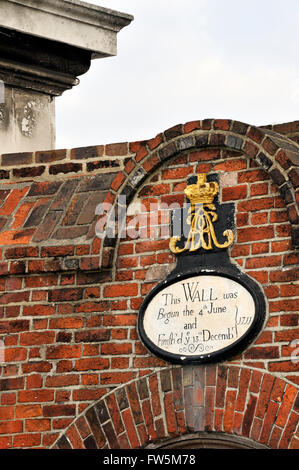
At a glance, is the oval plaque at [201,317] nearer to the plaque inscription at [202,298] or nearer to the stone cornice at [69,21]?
the plaque inscription at [202,298]

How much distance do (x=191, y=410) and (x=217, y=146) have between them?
1512 mm

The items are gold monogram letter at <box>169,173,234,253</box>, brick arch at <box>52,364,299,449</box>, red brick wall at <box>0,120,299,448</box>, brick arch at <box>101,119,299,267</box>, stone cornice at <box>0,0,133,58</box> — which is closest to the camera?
brick arch at <box>52,364,299,449</box>

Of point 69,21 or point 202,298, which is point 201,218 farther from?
point 69,21

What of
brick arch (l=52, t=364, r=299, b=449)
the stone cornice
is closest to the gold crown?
brick arch (l=52, t=364, r=299, b=449)

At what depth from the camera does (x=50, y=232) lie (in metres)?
7.20

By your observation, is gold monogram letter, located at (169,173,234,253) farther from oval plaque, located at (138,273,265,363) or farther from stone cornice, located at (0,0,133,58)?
stone cornice, located at (0,0,133,58)

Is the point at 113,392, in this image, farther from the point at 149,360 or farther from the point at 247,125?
the point at 247,125

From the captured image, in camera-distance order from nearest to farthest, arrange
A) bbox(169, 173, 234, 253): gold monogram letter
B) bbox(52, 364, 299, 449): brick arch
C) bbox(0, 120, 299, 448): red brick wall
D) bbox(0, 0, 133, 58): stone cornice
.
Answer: bbox(52, 364, 299, 449): brick arch, bbox(0, 120, 299, 448): red brick wall, bbox(169, 173, 234, 253): gold monogram letter, bbox(0, 0, 133, 58): stone cornice

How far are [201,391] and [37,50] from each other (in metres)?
3.99

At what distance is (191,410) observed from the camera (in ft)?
21.3

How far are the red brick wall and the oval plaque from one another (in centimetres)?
8

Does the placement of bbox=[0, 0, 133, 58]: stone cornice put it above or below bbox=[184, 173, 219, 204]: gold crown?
above

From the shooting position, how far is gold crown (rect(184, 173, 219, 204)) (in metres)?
6.80
